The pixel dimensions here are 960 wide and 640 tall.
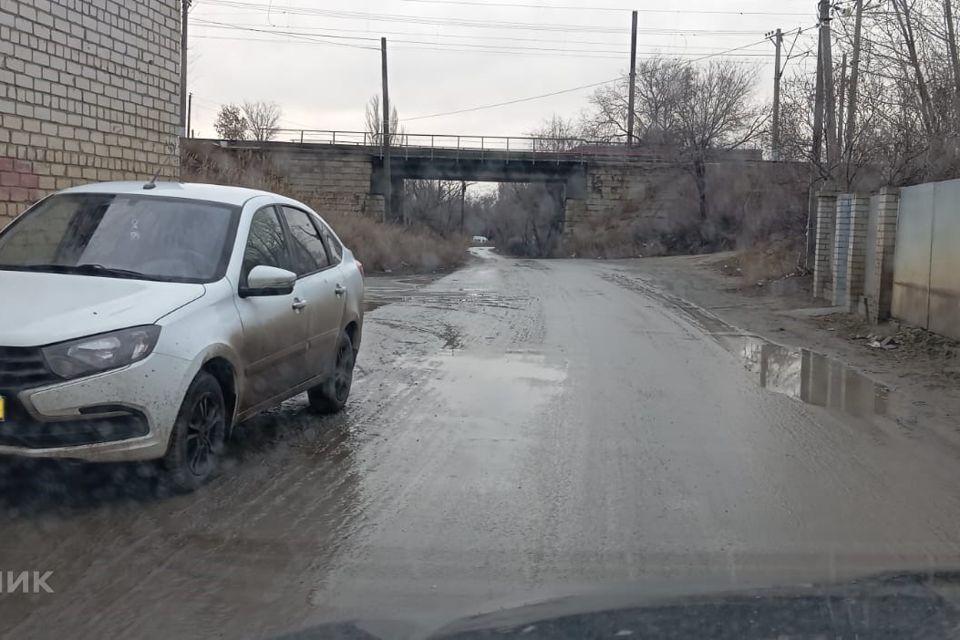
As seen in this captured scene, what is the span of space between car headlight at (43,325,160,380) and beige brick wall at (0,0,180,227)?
6.61 meters

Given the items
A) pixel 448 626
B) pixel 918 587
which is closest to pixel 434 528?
pixel 448 626

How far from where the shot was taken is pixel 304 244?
7.12 m

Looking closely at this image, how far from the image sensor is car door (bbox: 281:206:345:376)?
6745 mm

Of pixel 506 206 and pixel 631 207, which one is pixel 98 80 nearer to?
pixel 631 207

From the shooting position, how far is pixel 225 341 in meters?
5.30

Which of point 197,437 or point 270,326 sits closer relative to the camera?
point 197,437

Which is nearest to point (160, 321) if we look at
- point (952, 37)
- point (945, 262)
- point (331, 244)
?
point (331, 244)

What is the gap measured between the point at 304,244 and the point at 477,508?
2.91 meters

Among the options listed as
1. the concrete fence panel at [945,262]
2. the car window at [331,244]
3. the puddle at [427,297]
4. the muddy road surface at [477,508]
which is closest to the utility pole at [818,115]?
the puddle at [427,297]

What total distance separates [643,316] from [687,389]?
6.90 metres

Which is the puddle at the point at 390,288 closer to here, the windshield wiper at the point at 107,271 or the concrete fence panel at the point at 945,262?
the concrete fence panel at the point at 945,262

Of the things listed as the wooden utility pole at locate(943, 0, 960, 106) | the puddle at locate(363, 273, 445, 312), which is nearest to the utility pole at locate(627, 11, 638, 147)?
the puddle at locate(363, 273, 445, 312)

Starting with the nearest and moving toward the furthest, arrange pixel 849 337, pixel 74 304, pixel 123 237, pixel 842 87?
pixel 74 304, pixel 123 237, pixel 849 337, pixel 842 87

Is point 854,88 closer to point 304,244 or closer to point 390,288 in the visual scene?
point 390,288
